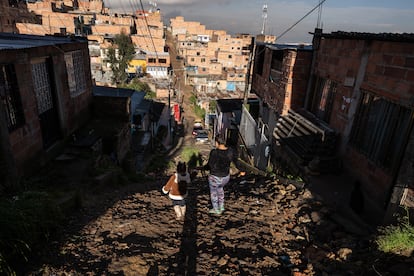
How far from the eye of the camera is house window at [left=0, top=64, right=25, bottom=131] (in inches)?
234

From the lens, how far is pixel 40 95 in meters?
7.80

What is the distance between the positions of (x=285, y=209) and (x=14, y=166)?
6475 mm

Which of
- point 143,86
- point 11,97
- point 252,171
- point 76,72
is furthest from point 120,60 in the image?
point 11,97

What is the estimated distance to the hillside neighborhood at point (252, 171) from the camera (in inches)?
156

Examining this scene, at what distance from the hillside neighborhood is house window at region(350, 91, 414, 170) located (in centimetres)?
3

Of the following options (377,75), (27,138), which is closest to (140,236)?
(27,138)

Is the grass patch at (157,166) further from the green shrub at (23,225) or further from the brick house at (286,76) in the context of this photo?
the green shrub at (23,225)

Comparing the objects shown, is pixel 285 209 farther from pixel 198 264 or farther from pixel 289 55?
pixel 289 55

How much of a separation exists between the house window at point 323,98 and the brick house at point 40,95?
8742 millimetres

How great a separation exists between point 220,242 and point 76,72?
29.5 feet

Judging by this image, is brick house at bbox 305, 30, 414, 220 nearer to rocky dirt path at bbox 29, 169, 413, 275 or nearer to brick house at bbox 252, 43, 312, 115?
brick house at bbox 252, 43, 312, 115

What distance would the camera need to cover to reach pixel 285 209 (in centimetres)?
571

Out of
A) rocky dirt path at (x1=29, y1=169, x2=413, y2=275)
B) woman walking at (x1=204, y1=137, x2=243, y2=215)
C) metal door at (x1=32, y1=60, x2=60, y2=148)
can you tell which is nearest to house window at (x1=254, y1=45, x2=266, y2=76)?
rocky dirt path at (x1=29, y1=169, x2=413, y2=275)

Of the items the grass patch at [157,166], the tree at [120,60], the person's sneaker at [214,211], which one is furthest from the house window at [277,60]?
→ the tree at [120,60]
